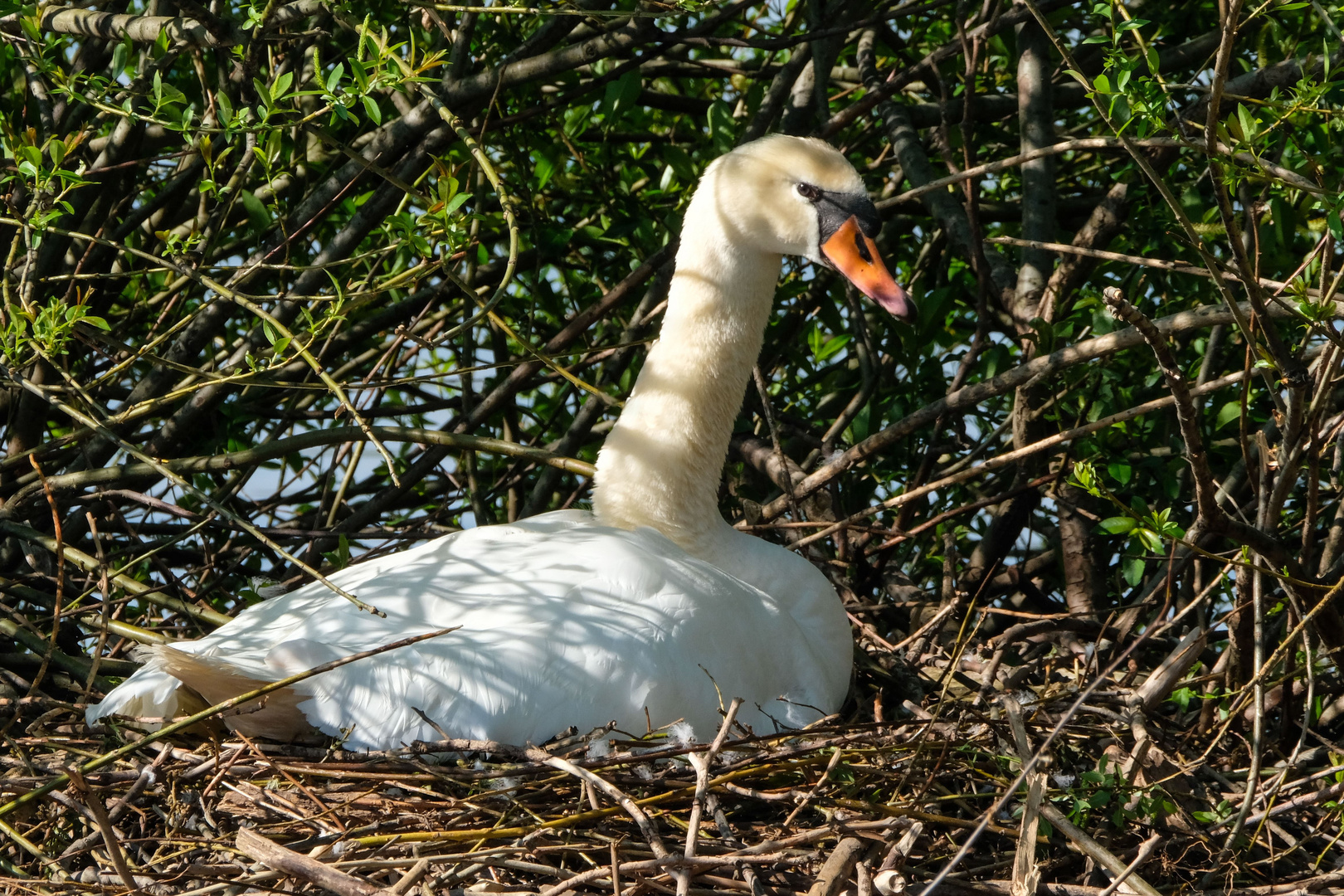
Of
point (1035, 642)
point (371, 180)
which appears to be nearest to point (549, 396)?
point (371, 180)

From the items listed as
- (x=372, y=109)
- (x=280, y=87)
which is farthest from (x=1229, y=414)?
(x=280, y=87)

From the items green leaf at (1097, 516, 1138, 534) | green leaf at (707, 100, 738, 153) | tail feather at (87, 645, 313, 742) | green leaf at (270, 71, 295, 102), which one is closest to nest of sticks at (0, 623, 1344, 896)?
tail feather at (87, 645, 313, 742)

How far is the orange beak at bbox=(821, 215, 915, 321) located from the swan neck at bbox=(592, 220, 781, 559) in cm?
25

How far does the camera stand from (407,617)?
124 inches

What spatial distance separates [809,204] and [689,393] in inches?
25.3

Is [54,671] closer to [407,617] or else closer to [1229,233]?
[407,617]

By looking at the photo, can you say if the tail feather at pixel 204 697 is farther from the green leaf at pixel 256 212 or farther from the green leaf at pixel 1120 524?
the green leaf at pixel 1120 524

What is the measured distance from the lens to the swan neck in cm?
396

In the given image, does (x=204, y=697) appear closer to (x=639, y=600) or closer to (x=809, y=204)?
(x=639, y=600)

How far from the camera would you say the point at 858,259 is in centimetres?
383

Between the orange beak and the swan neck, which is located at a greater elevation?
the orange beak

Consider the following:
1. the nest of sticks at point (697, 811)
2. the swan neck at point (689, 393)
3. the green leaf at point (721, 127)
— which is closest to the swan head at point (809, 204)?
the swan neck at point (689, 393)

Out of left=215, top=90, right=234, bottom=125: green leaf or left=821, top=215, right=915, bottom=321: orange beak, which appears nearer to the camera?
left=215, top=90, right=234, bottom=125: green leaf

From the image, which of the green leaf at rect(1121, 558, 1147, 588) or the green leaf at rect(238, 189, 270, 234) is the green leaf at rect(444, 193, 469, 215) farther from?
the green leaf at rect(1121, 558, 1147, 588)
